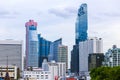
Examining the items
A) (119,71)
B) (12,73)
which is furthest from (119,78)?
(12,73)

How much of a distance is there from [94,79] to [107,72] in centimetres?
342

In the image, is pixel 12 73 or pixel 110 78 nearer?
pixel 110 78

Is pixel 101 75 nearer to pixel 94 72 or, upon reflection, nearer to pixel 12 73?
pixel 94 72

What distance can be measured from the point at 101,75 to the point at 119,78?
33.8 feet

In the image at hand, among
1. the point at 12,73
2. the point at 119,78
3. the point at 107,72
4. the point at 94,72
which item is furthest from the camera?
the point at 12,73

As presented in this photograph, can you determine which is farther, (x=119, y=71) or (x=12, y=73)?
(x=12, y=73)

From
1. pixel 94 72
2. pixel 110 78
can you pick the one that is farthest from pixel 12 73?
pixel 110 78

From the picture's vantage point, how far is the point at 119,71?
221 ft

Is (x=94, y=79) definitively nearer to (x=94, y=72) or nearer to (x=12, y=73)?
(x=94, y=72)

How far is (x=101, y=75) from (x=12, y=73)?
111913 mm

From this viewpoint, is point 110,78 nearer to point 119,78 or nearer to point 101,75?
point 119,78

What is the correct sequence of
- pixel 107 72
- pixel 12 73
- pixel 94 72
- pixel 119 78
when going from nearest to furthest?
pixel 119 78 < pixel 107 72 < pixel 94 72 < pixel 12 73

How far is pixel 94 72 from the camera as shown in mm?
82000

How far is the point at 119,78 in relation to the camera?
66312 mm
